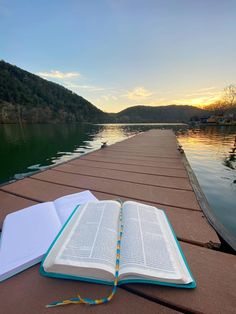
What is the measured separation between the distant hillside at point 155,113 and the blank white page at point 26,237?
101 meters

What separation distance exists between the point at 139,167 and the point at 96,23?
427 inches

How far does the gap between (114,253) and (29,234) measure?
64 cm

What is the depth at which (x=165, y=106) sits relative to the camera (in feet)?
365

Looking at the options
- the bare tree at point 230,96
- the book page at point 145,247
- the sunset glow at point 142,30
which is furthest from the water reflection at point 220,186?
the bare tree at point 230,96

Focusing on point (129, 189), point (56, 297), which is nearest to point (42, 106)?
point (129, 189)

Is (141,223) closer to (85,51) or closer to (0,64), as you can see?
(85,51)

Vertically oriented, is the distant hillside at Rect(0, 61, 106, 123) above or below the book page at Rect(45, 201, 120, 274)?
above

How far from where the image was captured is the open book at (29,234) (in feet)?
2.58

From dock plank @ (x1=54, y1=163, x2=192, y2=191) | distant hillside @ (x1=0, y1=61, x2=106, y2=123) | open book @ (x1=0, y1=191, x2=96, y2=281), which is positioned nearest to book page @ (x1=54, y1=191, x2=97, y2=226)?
open book @ (x1=0, y1=191, x2=96, y2=281)

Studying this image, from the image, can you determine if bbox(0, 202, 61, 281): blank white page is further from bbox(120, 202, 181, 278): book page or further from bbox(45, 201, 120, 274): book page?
bbox(120, 202, 181, 278): book page

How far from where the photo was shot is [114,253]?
2.28 feet

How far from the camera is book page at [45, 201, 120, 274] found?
65cm

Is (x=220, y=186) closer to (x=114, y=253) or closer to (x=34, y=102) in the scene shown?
(x=114, y=253)

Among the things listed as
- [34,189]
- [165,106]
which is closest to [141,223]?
[34,189]
